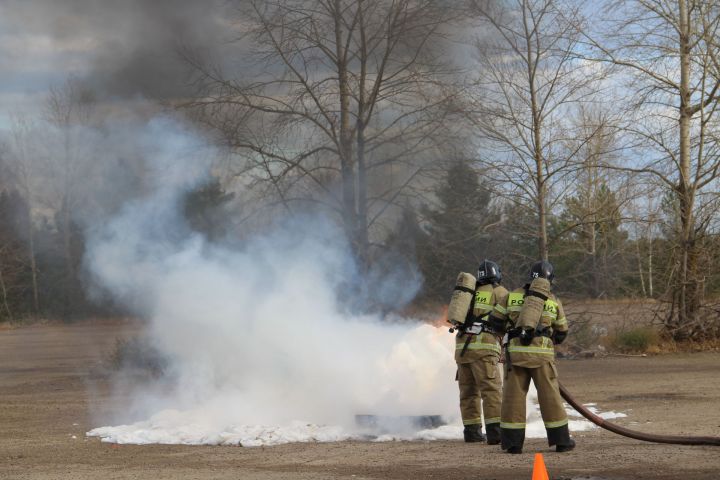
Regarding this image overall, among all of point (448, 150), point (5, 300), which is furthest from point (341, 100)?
point (5, 300)

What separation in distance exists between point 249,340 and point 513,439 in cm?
438

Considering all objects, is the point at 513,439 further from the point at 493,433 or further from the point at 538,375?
the point at 493,433

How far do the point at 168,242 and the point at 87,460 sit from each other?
179 inches

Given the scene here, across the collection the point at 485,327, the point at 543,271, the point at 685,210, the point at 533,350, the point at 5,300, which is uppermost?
the point at 685,210

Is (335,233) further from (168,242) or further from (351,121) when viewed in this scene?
(168,242)

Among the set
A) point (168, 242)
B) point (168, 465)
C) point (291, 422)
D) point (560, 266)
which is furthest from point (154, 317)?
point (560, 266)

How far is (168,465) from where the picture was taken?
8.48 metres

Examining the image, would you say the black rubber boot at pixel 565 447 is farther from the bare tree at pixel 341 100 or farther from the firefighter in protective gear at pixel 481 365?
the bare tree at pixel 341 100

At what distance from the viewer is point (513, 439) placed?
8.45 meters

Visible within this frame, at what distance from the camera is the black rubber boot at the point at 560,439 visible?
835cm

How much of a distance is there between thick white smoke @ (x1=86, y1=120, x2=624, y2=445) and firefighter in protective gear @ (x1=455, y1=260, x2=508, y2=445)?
1.80 ft

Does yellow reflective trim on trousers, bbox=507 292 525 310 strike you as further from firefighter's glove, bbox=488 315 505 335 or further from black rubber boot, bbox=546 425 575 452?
black rubber boot, bbox=546 425 575 452

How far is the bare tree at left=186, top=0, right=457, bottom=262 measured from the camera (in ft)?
60.1

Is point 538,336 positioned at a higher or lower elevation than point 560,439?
higher
